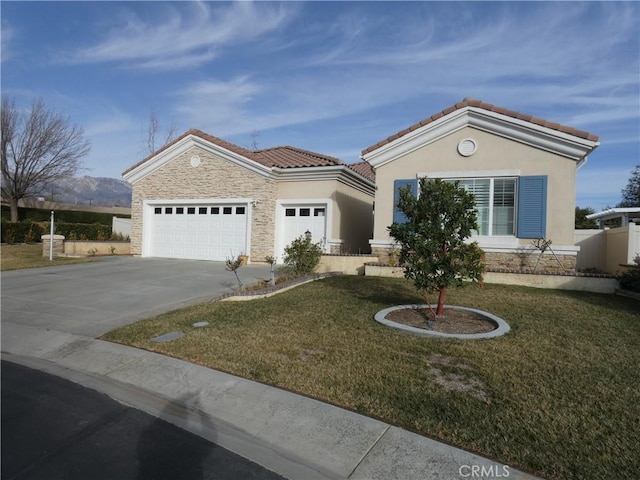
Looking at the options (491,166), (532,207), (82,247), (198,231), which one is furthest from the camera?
(82,247)

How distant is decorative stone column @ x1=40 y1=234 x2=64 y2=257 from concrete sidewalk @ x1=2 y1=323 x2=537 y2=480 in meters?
13.9

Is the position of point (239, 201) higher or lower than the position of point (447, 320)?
higher

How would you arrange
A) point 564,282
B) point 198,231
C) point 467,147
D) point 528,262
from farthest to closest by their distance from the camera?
1. point 198,231
2. point 467,147
3. point 528,262
4. point 564,282

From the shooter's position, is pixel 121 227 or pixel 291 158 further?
pixel 121 227

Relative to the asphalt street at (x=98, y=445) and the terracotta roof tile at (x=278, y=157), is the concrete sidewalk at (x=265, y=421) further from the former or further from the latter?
the terracotta roof tile at (x=278, y=157)

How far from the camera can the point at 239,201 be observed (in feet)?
51.9

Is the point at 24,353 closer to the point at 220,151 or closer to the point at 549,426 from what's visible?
the point at 549,426

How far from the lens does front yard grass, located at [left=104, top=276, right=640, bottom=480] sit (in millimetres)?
3291

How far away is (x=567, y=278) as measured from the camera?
10266 millimetres

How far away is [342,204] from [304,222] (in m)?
1.62

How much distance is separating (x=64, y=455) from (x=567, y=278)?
10951 mm

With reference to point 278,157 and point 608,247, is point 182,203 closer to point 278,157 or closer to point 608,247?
point 278,157

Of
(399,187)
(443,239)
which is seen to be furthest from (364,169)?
(443,239)

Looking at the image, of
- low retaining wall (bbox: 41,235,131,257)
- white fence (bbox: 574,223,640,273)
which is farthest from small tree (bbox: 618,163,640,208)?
low retaining wall (bbox: 41,235,131,257)
